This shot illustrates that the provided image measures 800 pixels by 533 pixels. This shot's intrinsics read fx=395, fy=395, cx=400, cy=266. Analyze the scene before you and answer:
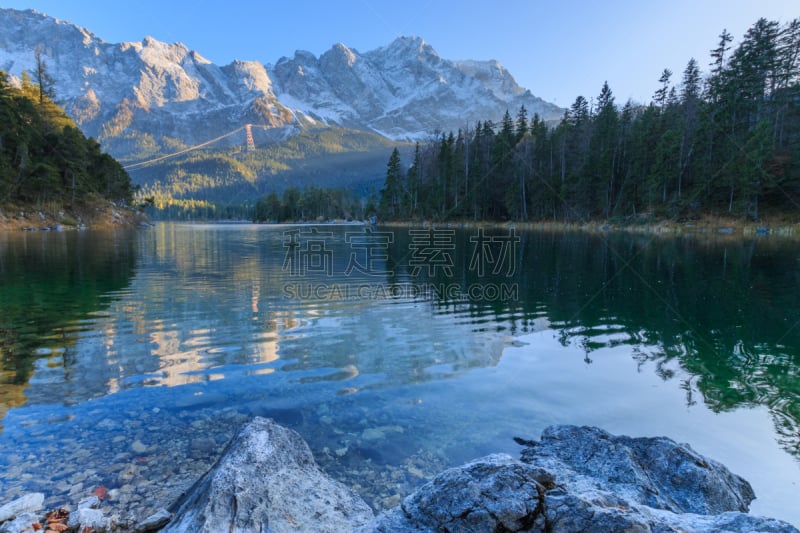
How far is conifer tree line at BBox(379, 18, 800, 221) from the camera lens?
176ft

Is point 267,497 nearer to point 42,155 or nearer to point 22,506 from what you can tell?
point 22,506

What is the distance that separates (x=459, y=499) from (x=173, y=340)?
1007 centimetres

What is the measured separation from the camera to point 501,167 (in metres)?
90.6

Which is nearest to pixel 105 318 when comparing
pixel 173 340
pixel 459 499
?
pixel 173 340

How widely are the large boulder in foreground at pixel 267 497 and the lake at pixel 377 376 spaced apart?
2.57ft

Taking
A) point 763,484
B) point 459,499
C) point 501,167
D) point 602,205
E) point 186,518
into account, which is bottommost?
point 763,484

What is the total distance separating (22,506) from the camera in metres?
4.25

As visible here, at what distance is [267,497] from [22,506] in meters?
2.81

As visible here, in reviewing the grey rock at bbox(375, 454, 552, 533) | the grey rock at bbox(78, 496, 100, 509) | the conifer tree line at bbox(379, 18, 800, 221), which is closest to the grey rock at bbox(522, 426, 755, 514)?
the grey rock at bbox(375, 454, 552, 533)

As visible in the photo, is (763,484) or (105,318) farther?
(105,318)

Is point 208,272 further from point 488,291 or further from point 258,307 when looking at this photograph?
point 488,291

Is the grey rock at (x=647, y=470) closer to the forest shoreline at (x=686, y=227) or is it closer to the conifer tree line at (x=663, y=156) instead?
the forest shoreline at (x=686, y=227)

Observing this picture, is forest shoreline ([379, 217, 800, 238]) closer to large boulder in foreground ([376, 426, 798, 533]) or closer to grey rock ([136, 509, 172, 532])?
large boulder in foreground ([376, 426, 798, 533])

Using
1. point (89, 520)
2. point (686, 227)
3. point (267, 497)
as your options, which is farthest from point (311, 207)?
point (267, 497)
